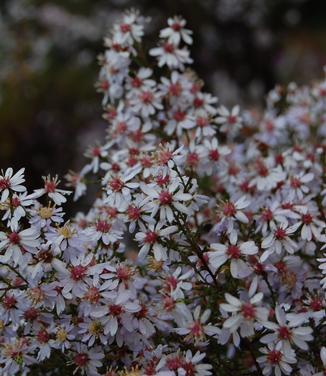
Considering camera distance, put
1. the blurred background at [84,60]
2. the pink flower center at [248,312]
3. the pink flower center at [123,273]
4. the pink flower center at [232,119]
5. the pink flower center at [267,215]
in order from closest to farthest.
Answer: the pink flower center at [248,312] → the pink flower center at [123,273] → the pink flower center at [267,215] → the pink flower center at [232,119] → the blurred background at [84,60]

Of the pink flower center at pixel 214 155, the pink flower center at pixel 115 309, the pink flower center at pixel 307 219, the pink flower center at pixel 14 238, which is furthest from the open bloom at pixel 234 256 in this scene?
the pink flower center at pixel 214 155

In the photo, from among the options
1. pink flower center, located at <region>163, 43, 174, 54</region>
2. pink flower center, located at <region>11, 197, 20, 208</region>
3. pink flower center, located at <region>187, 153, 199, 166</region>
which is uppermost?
pink flower center, located at <region>163, 43, 174, 54</region>

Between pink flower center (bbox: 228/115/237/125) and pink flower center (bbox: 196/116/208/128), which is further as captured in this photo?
pink flower center (bbox: 228/115/237/125)

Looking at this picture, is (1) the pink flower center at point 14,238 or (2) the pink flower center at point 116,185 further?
(2) the pink flower center at point 116,185

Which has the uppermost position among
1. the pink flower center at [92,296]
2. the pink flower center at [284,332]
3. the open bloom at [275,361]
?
the pink flower center at [92,296]

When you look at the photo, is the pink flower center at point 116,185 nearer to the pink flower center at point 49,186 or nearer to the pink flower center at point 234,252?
the pink flower center at point 49,186

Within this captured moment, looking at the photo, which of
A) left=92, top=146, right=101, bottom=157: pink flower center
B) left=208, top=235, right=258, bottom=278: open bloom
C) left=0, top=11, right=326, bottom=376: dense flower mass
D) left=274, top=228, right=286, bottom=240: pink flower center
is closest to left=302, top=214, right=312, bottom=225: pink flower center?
left=0, top=11, right=326, bottom=376: dense flower mass

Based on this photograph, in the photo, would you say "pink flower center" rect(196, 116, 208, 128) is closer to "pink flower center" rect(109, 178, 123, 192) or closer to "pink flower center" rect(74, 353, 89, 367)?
"pink flower center" rect(109, 178, 123, 192)
